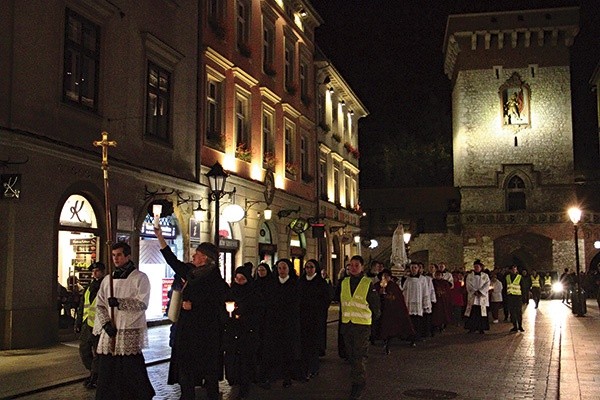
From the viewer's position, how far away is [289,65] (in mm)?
32625

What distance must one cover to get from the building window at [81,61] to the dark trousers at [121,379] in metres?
10.4

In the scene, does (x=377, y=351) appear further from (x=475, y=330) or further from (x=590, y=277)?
(x=590, y=277)

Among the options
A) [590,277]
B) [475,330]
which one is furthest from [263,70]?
[590,277]

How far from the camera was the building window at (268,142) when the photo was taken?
28525 millimetres

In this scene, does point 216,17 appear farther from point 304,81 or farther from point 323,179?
point 323,179

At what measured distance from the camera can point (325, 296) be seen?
1286 cm

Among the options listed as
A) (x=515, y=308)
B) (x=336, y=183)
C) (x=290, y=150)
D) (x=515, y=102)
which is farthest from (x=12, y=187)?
(x=515, y=102)

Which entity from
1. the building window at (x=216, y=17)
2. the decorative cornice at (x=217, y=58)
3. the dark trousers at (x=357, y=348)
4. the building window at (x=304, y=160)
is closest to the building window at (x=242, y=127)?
the decorative cornice at (x=217, y=58)

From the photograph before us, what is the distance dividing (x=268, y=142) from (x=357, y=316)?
19.5 metres

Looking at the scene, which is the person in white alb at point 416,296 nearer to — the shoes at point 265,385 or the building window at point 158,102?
the shoes at point 265,385

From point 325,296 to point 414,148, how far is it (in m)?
56.3

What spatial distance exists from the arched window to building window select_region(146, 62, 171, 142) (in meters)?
39.5

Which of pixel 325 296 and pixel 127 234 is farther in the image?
pixel 127 234

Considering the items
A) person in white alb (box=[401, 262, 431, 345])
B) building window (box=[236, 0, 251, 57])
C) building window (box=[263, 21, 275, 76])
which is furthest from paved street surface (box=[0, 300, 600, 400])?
building window (box=[263, 21, 275, 76])
